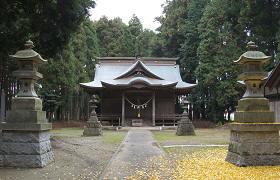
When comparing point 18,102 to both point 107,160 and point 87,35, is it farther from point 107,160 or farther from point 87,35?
point 87,35

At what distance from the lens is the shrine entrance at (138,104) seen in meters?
39.3

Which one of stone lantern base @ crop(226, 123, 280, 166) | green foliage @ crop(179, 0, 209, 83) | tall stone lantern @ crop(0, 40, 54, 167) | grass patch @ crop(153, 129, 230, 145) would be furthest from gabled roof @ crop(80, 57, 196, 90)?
stone lantern base @ crop(226, 123, 280, 166)

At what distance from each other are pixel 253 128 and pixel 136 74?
29.6 meters

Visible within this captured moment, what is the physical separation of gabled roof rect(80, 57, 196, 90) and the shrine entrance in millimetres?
1565

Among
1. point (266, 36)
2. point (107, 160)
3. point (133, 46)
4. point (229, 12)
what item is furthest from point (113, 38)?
point (107, 160)

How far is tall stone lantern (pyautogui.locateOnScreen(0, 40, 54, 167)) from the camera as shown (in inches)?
433

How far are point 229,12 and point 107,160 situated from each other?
30.8m

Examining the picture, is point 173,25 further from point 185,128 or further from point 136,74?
point 185,128

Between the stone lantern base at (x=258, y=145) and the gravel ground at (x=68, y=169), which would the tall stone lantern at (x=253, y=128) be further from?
the gravel ground at (x=68, y=169)

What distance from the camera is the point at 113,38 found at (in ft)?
190

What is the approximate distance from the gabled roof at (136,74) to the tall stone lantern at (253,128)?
2499cm

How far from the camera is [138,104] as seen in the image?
39531 millimetres

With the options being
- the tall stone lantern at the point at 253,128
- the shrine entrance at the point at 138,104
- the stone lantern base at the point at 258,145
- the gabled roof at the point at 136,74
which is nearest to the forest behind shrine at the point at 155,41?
the gabled roof at the point at 136,74

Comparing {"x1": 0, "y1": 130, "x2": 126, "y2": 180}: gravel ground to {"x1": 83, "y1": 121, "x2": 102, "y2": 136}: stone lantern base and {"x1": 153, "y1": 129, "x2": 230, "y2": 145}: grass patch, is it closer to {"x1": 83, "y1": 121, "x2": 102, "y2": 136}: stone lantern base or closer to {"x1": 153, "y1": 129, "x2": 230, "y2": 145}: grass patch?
{"x1": 153, "y1": 129, "x2": 230, "y2": 145}: grass patch
